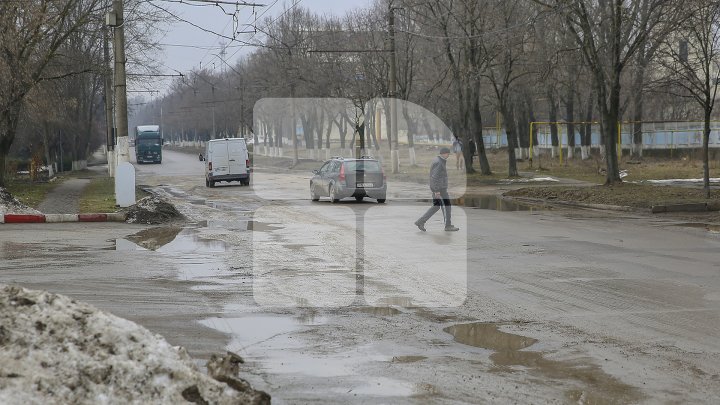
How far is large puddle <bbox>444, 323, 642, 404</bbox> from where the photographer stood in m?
6.08

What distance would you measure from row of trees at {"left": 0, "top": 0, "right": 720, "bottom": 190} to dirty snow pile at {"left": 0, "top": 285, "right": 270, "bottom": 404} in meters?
22.2

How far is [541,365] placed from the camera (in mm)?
6996

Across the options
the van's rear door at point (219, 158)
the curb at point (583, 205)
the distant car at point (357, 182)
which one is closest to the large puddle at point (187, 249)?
the distant car at point (357, 182)

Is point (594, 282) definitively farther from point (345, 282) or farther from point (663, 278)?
point (345, 282)

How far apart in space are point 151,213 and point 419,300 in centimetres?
1189

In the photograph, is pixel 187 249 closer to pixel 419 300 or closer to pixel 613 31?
pixel 419 300

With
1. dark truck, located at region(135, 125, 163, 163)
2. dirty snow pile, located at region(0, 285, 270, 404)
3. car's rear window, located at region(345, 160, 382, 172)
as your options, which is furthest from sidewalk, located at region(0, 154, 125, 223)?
dark truck, located at region(135, 125, 163, 163)

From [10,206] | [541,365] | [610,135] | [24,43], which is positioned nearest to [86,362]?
[541,365]

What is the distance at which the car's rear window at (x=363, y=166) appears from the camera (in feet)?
88.6

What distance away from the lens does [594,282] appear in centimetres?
1109

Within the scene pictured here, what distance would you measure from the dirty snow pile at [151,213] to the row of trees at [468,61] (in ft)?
31.0

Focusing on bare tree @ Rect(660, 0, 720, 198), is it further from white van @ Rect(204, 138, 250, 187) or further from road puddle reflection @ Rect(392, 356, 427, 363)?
road puddle reflection @ Rect(392, 356, 427, 363)

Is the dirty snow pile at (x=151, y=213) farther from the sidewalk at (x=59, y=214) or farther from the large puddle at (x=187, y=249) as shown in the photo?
the large puddle at (x=187, y=249)

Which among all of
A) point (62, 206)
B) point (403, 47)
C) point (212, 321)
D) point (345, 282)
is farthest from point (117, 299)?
point (403, 47)
